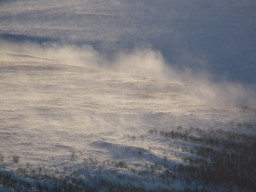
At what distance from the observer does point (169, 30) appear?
83.2 ft

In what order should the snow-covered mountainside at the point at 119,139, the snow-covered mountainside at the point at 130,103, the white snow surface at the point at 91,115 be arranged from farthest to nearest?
the white snow surface at the point at 91,115 < the snow-covered mountainside at the point at 130,103 < the snow-covered mountainside at the point at 119,139

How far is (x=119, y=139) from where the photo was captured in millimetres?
7375

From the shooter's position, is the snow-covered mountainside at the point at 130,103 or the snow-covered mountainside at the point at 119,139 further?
the snow-covered mountainside at the point at 130,103

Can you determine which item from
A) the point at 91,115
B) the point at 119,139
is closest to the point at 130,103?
the point at 91,115

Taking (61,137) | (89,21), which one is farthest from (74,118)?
(89,21)

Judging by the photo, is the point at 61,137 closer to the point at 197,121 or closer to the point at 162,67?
the point at 197,121

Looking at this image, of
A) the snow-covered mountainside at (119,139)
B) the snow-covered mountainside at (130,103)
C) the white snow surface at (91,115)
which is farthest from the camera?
the white snow surface at (91,115)

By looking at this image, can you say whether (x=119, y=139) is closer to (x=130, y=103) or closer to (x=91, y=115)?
(x=91, y=115)

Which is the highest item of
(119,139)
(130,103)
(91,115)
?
(130,103)

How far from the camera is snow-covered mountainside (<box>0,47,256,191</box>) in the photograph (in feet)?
17.8

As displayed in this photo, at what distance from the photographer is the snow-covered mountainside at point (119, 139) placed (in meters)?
5.41

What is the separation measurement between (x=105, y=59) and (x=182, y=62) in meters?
4.76

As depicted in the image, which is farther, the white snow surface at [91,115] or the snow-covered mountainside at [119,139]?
the white snow surface at [91,115]

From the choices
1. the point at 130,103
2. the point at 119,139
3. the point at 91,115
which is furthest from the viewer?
the point at 130,103
